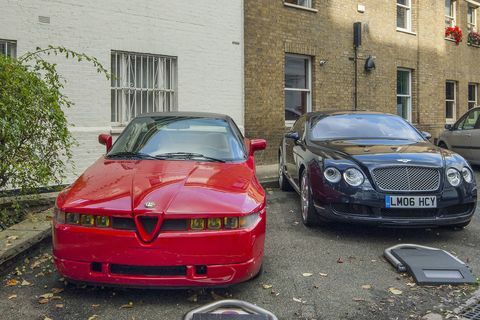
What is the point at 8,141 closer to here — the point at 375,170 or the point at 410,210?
the point at 375,170

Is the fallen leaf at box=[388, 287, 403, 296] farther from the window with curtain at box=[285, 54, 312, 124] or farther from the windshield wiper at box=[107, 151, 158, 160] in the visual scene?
the window with curtain at box=[285, 54, 312, 124]

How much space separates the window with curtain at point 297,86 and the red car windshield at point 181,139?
24.7 feet

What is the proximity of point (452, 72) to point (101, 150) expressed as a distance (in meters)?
14.2

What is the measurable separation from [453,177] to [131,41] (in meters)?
6.61

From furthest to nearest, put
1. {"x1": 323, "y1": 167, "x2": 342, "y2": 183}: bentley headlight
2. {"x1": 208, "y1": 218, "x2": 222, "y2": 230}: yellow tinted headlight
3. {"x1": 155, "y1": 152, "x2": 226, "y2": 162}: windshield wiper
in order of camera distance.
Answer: {"x1": 323, "y1": 167, "x2": 342, "y2": 183}: bentley headlight → {"x1": 155, "y1": 152, "x2": 226, "y2": 162}: windshield wiper → {"x1": 208, "y1": 218, "x2": 222, "y2": 230}: yellow tinted headlight

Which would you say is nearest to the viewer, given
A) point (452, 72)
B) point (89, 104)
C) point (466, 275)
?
point (466, 275)

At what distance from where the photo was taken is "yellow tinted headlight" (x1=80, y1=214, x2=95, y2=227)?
3.62 meters

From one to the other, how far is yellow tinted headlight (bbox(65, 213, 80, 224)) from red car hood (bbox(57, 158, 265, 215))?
0.13 ft

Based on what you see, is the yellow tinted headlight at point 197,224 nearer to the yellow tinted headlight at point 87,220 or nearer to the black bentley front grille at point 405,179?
the yellow tinted headlight at point 87,220

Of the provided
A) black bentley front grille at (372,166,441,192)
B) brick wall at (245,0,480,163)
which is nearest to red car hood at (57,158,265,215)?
black bentley front grille at (372,166,441,192)

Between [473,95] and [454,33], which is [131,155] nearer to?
[454,33]

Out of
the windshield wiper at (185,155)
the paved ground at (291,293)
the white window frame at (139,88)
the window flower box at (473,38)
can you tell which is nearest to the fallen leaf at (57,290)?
the paved ground at (291,293)

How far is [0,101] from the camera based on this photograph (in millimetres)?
5188

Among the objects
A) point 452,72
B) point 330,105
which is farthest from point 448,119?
point 330,105
